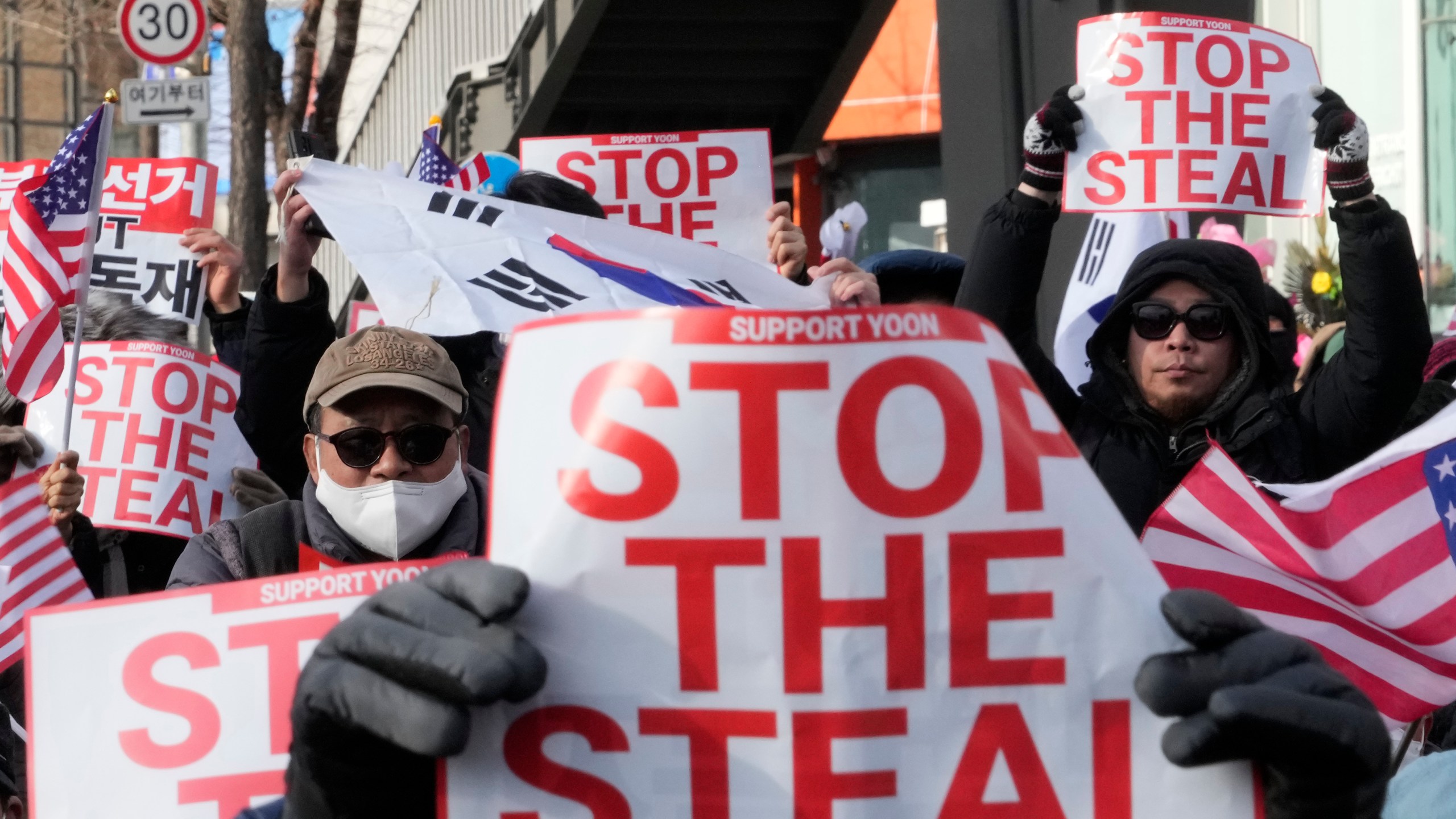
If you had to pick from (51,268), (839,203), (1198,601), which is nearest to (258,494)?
(51,268)

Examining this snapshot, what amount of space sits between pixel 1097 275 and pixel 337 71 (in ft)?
32.9

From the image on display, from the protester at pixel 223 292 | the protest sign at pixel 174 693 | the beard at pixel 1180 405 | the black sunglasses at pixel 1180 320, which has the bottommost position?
the protest sign at pixel 174 693

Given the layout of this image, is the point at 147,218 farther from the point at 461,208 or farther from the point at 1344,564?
the point at 1344,564

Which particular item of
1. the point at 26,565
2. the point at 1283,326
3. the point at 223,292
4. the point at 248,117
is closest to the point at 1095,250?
the point at 1283,326

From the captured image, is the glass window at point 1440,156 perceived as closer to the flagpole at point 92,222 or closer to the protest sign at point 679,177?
the protest sign at point 679,177

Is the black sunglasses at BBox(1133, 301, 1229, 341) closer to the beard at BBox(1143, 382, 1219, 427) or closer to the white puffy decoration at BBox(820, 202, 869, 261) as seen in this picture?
the beard at BBox(1143, 382, 1219, 427)

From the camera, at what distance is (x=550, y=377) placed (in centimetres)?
192

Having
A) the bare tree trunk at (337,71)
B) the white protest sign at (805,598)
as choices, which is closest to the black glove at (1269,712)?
the white protest sign at (805,598)

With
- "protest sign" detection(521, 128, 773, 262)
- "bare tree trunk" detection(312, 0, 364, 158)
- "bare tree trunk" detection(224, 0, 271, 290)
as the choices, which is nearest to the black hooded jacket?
"protest sign" detection(521, 128, 773, 262)

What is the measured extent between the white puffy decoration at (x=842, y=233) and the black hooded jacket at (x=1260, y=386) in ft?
7.29

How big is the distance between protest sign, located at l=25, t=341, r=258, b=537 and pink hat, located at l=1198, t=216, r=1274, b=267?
3.37 meters

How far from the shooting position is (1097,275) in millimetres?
5359

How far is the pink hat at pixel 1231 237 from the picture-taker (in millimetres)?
6730

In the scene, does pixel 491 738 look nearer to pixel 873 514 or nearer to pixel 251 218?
pixel 873 514
